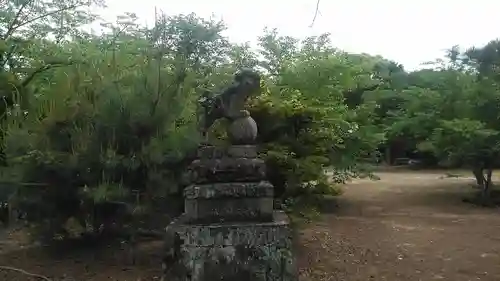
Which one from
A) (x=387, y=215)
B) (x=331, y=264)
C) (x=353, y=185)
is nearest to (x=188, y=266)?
(x=331, y=264)

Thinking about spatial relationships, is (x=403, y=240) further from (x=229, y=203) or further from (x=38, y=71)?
(x=38, y=71)

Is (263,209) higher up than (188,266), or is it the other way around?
(263,209)

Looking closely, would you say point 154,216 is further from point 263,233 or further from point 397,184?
point 397,184

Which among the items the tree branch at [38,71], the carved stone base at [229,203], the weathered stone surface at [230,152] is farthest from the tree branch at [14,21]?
the carved stone base at [229,203]

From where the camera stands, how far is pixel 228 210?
5598 mm

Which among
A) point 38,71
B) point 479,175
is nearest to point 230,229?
point 38,71

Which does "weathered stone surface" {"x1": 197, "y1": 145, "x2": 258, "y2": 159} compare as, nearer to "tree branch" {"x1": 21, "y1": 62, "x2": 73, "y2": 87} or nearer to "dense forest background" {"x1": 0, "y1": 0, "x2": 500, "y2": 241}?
"dense forest background" {"x1": 0, "y1": 0, "x2": 500, "y2": 241}

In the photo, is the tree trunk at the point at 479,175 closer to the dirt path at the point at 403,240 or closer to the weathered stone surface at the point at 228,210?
the dirt path at the point at 403,240

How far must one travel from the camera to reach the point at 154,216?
28.3 feet

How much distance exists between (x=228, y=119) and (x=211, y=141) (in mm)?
362

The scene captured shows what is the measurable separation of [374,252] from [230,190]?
16.4ft

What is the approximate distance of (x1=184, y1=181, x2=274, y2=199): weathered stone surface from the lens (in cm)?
558

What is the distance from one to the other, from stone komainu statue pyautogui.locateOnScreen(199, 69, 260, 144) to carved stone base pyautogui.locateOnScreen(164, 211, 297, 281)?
1065 mm

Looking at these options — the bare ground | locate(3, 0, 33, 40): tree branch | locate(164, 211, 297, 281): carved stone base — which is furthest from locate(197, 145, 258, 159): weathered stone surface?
locate(3, 0, 33, 40): tree branch
